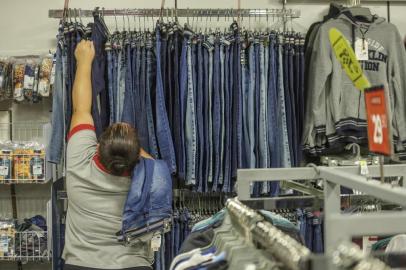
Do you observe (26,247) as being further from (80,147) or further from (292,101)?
(292,101)

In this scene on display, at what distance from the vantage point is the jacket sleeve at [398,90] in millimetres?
2834

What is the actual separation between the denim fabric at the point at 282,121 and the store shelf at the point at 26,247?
144 centimetres

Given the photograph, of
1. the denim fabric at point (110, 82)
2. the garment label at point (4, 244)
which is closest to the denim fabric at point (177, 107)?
the denim fabric at point (110, 82)

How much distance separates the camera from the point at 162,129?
2.65 metres

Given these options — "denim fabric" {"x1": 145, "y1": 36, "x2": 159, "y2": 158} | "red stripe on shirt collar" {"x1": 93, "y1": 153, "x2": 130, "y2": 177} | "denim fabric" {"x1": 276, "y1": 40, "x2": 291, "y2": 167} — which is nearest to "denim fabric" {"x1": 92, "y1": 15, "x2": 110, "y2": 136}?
"denim fabric" {"x1": 145, "y1": 36, "x2": 159, "y2": 158}

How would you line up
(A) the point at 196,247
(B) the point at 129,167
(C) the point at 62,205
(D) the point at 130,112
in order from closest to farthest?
(A) the point at 196,247, (B) the point at 129,167, (D) the point at 130,112, (C) the point at 62,205

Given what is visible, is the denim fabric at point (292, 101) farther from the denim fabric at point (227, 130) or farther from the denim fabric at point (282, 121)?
the denim fabric at point (227, 130)

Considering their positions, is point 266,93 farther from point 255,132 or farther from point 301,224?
point 301,224

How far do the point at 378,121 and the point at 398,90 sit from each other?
1.98 metres

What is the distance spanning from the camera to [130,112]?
105 inches

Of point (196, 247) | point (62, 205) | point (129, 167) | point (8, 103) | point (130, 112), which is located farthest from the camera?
point (8, 103)

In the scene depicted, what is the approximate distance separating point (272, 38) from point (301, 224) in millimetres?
1061

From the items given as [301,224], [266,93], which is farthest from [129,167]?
[301,224]

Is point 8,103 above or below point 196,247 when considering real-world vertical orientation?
above
